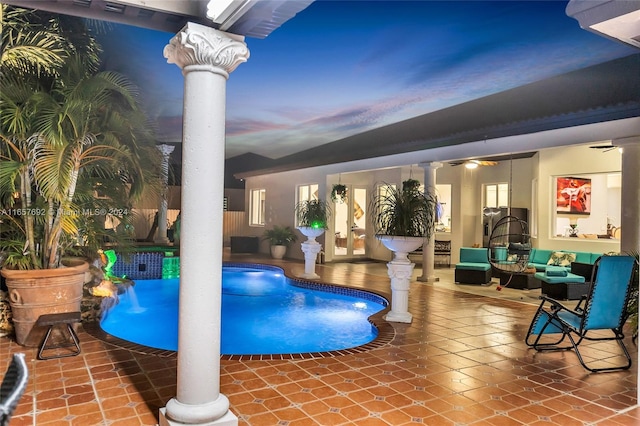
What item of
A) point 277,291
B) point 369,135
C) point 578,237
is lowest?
point 277,291

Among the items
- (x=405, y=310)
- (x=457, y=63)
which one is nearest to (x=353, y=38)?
(x=457, y=63)

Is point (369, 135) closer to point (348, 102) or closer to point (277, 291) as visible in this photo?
point (348, 102)

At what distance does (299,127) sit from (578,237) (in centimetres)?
797

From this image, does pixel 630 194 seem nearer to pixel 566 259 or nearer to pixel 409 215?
pixel 566 259

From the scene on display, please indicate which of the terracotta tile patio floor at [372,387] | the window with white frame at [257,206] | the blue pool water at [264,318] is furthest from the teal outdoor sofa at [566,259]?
the window with white frame at [257,206]

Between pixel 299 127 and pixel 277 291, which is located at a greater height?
pixel 299 127

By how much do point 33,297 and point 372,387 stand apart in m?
3.65

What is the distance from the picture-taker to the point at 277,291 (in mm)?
9719

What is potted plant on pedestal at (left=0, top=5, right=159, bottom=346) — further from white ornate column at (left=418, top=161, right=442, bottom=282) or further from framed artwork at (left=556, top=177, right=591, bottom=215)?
framed artwork at (left=556, top=177, right=591, bottom=215)

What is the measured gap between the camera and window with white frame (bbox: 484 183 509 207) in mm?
13695

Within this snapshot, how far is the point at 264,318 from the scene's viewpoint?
24.1ft

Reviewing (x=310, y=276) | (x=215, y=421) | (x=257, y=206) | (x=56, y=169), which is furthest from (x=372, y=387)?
(x=257, y=206)

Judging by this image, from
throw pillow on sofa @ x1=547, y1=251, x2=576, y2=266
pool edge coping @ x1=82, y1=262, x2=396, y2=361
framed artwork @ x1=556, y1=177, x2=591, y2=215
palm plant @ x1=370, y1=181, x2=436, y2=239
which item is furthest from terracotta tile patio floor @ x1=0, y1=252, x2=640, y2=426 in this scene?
framed artwork @ x1=556, y1=177, x2=591, y2=215

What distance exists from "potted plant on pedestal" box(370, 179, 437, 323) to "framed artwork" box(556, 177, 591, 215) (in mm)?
6828
